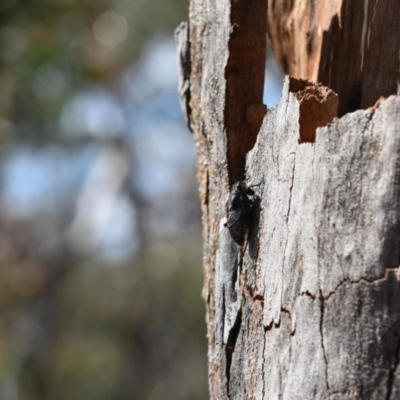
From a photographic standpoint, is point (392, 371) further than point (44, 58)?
No

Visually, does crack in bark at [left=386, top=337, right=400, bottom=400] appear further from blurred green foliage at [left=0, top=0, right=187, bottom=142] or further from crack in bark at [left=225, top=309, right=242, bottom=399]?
blurred green foliage at [left=0, top=0, right=187, bottom=142]

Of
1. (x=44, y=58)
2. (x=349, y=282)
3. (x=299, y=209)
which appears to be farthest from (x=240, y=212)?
(x=44, y=58)

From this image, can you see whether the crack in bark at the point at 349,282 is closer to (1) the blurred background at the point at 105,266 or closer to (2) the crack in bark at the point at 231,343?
(2) the crack in bark at the point at 231,343

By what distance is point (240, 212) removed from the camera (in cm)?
140

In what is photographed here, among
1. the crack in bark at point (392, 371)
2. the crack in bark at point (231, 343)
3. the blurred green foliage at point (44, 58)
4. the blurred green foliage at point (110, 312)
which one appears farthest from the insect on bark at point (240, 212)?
the blurred green foliage at point (110, 312)

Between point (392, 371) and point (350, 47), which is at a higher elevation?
point (350, 47)

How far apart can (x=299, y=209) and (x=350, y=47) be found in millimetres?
571

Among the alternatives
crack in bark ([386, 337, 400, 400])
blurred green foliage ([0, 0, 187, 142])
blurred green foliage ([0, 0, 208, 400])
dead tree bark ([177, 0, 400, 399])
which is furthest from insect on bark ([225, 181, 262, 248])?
blurred green foliage ([0, 0, 208, 400])

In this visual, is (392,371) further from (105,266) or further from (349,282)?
(105,266)

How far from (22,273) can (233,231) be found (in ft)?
30.1

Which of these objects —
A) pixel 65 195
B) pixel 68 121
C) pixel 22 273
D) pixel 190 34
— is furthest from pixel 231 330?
pixel 65 195

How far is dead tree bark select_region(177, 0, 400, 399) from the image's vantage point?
1.09m

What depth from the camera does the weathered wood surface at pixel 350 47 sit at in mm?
1542

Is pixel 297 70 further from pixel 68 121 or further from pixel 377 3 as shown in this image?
pixel 68 121
